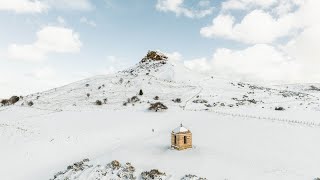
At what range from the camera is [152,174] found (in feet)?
94.8

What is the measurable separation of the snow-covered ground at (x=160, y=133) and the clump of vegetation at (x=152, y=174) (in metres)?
0.78

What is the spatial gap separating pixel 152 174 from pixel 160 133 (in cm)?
1479

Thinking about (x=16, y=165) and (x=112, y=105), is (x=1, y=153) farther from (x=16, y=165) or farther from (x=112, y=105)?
(x=112, y=105)

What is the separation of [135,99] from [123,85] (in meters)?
12.6

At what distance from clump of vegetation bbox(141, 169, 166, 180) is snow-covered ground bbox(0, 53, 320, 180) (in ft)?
2.56

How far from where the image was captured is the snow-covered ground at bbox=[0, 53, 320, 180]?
102 feet

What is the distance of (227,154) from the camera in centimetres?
3316

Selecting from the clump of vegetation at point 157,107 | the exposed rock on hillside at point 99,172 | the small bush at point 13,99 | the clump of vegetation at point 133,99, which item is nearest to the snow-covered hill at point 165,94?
the clump of vegetation at point 133,99

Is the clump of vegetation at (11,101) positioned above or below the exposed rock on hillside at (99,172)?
above

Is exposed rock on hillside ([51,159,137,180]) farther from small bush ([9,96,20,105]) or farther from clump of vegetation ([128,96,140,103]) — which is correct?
small bush ([9,96,20,105])

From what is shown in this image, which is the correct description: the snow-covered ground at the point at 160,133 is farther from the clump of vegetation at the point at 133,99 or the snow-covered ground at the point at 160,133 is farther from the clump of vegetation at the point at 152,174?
the clump of vegetation at the point at 152,174

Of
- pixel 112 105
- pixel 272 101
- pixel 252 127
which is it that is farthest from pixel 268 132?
pixel 112 105

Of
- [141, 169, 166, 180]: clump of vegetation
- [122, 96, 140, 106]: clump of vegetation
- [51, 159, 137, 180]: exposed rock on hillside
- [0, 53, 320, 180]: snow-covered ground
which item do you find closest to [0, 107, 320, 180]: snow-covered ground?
[0, 53, 320, 180]: snow-covered ground

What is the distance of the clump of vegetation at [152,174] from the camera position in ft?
94.2
